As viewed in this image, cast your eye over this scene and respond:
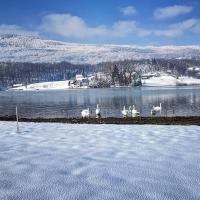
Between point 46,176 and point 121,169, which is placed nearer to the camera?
point 46,176

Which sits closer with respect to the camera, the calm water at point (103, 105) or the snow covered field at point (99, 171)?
the snow covered field at point (99, 171)

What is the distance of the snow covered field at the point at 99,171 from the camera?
20.0 feet

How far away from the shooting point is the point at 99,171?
762 cm

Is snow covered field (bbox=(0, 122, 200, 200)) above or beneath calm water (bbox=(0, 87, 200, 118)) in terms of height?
above

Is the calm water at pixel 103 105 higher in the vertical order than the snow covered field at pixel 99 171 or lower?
lower

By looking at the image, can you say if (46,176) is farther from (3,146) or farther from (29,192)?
(3,146)

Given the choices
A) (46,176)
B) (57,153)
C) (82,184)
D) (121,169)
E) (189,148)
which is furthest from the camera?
(189,148)

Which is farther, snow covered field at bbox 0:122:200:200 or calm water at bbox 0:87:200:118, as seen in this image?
calm water at bbox 0:87:200:118

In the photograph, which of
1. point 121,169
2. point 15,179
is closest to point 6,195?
point 15,179

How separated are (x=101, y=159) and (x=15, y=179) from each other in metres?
2.88

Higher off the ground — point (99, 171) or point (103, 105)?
point (99, 171)

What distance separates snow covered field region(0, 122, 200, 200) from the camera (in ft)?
20.0

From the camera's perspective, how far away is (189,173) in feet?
24.7

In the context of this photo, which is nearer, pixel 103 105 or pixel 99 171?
pixel 99 171
